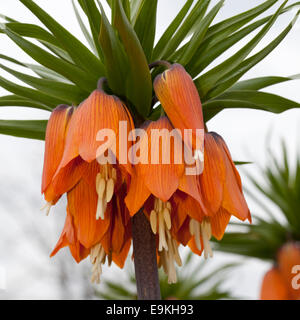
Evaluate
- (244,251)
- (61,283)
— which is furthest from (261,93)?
(61,283)

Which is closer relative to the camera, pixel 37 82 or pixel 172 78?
pixel 172 78

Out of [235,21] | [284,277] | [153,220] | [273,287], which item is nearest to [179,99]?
[153,220]

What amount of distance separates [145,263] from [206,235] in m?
0.17

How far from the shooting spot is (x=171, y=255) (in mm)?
962

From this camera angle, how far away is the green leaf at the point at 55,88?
1028 millimetres

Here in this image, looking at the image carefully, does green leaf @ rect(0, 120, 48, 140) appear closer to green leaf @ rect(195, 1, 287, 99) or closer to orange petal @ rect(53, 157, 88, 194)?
orange petal @ rect(53, 157, 88, 194)

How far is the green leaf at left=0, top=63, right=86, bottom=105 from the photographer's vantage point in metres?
1.03

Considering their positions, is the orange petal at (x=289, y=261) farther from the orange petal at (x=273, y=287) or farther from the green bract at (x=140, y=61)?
the green bract at (x=140, y=61)

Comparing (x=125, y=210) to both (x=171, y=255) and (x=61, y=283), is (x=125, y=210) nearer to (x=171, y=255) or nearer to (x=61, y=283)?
(x=171, y=255)

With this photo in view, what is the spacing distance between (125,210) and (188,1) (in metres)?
0.51

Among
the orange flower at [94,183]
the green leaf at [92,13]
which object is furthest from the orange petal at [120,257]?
the green leaf at [92,13]

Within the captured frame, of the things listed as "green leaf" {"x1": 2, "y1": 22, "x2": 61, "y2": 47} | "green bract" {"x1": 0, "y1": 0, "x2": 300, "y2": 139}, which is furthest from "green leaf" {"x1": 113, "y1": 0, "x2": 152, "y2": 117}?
"green leaf" {"x1": 2, "y1": 22, "x2": 61, "y2": 47}

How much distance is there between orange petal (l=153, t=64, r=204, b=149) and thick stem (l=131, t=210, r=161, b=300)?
190 mm

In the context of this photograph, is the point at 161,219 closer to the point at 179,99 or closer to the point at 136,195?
the point at 136,195
